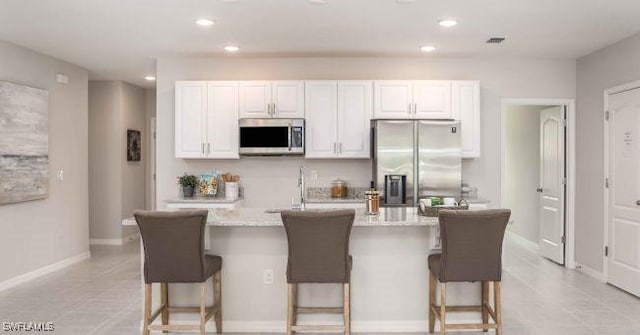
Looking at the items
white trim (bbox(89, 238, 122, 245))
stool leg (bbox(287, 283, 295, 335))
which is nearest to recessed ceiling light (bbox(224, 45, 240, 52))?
stool leg (bbox(287, 283, 295, 335))

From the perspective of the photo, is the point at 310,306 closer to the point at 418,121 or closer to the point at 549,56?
the point at 418,121

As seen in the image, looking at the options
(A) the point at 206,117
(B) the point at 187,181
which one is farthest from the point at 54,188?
(A) the point at 206,117

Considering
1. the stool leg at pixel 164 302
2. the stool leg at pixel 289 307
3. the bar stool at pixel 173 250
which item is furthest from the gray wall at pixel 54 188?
the stool leg at pixel 289 307

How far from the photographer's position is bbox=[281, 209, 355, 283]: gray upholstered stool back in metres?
2.90

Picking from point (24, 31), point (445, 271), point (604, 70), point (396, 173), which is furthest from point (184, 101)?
point (604, 70)

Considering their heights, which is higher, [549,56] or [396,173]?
[549,56]

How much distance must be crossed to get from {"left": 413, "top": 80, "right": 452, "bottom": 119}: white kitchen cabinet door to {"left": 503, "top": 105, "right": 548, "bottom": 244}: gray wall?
211cm

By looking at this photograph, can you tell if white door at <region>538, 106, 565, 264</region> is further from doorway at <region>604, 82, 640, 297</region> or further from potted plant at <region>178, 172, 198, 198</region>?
potted plant at <region>178, 172, 198, 198</region>

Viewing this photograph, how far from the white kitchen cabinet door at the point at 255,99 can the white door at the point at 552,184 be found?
11.8 feet

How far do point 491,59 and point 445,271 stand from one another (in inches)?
136

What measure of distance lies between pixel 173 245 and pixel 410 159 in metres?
2.85

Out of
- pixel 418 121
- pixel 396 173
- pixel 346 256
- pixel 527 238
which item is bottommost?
pixel 527 238

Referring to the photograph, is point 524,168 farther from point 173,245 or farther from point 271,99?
point 173,245

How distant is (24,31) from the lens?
4453 millimetres
